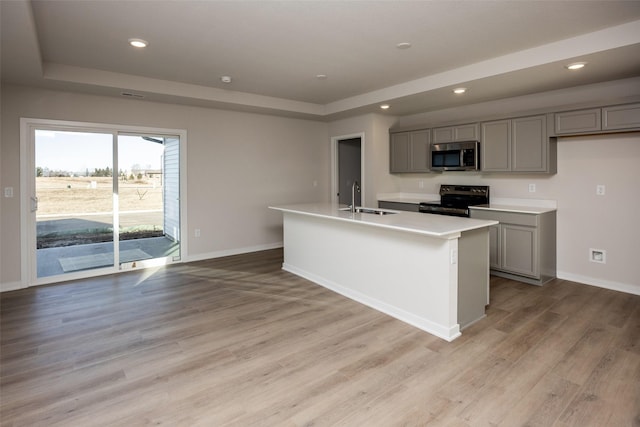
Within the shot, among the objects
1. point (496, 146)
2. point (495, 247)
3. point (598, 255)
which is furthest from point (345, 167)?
point (598, 255)

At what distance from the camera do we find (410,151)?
5945 mm

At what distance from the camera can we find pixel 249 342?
9.47ft

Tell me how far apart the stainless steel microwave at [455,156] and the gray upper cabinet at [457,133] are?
0.09 metres

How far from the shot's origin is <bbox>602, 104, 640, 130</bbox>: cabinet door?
360 centimetres

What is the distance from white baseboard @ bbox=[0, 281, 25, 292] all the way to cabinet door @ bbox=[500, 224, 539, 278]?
5.93m

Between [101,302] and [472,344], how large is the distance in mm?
3649

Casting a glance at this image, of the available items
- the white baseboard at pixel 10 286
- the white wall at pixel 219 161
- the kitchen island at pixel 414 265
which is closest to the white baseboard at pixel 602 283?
the kitchen island at pixel 414 265

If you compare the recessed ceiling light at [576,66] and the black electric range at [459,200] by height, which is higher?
the recessed ceiling light at [576,66]

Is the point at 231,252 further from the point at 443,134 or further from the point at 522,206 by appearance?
the point at 522,206

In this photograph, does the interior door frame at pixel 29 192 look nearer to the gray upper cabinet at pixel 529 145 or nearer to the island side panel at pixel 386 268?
the island side panel at pixel 386 268

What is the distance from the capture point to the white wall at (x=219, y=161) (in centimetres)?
421

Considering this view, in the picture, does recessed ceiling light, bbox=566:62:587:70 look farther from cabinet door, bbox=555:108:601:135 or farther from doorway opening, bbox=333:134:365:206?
doorway opening, bbox=333:134:365:206

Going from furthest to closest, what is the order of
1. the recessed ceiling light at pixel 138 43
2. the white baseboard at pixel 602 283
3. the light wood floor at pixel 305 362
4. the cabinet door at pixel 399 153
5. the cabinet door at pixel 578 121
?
1. the cabinet door at pixel 399 153
2. the white baseboard at pixel 602 283
3. the cabinet door at pixel 578 121
4. the recessed ceiling light at pixel 138 43
5. the light wood floor at pixel 305 362

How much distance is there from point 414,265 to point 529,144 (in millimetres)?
2539
